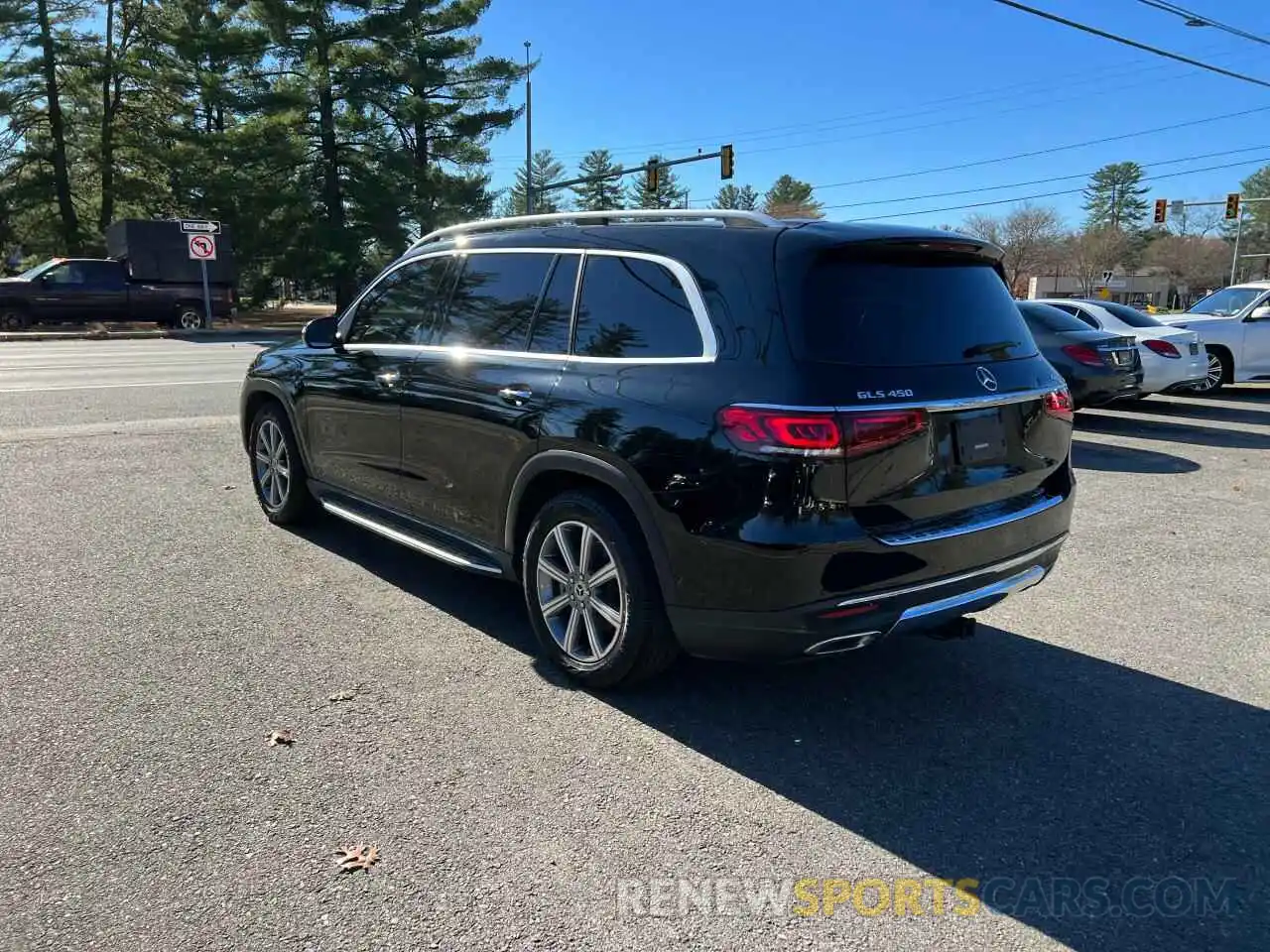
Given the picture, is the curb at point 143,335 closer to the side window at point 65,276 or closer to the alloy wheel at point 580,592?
the side window at point 65,276

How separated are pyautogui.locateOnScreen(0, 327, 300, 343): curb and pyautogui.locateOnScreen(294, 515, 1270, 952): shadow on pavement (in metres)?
22.2

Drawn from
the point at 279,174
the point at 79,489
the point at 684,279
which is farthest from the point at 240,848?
the point at 279,174

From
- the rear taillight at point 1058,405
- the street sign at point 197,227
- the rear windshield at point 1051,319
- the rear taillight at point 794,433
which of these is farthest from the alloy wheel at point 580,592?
the street sign at point 197,227

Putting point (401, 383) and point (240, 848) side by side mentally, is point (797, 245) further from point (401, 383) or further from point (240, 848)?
point (240, 848)

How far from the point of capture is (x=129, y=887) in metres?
2.52

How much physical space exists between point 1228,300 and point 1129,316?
3236 millimetres

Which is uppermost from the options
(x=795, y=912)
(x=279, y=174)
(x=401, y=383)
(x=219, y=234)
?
(x=279, y=174)

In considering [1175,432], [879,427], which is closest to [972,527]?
[879,427]

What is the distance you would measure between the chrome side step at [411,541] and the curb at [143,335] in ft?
65.1

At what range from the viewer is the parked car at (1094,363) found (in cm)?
1042

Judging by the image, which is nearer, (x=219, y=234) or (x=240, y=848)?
(x=240, y=848)

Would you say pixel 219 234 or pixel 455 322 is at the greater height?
pixel 219 234

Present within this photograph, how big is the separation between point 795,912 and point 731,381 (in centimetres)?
164

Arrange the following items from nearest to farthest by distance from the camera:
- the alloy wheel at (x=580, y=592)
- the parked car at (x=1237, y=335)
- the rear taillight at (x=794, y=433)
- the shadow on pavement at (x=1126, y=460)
Result: the rear taillight at (x=794, y=433) → the alloy wheel at (x=580, y=592) → the shadow on pavement at (x=1126, y=460) → the parked car at (x=1237, y=335)
